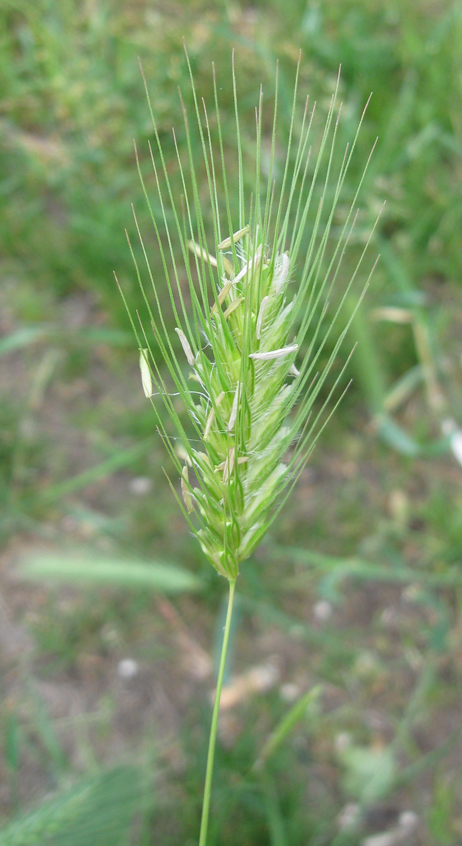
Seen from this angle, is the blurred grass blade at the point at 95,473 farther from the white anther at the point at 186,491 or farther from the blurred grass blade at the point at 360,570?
the white anther at the point at 186,491

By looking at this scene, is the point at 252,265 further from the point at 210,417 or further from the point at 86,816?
the point at 86,816

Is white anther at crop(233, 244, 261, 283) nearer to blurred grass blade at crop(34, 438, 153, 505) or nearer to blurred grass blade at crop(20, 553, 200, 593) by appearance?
blurred grass blade at crop(20, 553, 200, 593)

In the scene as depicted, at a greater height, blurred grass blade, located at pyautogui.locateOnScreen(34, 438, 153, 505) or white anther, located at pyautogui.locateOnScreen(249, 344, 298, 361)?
white anther, located at pyautogui.locateOnScreen(249, 344, 298, 361)

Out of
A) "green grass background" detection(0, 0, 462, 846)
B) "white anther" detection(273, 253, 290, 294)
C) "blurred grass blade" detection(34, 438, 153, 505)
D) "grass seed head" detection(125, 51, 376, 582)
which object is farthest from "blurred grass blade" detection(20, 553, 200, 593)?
"white anther" detection(273, 253, 290, 294)

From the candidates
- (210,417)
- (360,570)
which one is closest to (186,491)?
(210,417)

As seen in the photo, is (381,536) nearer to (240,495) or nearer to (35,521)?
(35,521)

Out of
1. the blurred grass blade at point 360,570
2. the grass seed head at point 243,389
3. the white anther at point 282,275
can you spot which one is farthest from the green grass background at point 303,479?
the white anther at point 282,275

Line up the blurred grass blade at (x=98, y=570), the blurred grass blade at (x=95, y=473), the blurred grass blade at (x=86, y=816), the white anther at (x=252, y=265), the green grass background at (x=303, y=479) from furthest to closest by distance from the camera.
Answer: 1. the blurred grass blade at (x=95, y=473)
2. the green grass background at (x=303, y=479)
3. the blurred grass blade at (x=98, y=570)
4. the blurred grass blade at (x=86, y=816)
5. the white anther at (x=252, y=265)
